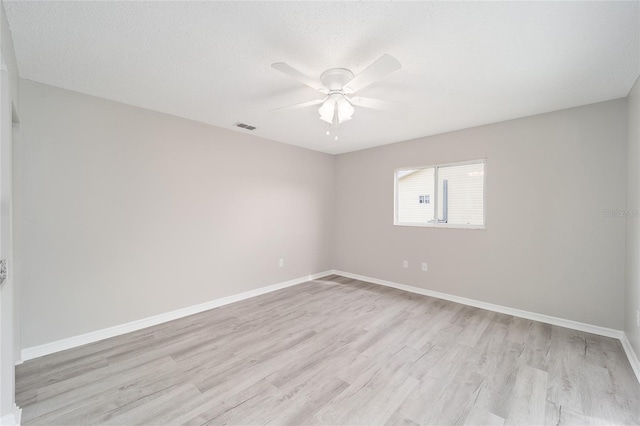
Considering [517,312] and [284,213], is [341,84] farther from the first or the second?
[517,312]

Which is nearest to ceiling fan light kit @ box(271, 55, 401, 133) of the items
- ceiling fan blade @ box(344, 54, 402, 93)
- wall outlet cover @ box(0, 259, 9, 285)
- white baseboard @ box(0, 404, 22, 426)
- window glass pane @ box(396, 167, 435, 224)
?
ceiling fan blade @ box(344, 54, 402, 93)

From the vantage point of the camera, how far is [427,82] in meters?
2.29

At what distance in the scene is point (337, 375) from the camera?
2.08m

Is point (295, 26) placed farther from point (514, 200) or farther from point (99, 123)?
point (514, 200)

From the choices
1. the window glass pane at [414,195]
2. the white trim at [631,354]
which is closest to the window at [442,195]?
the window glass pane at [414,195]

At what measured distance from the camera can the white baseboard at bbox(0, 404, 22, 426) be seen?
144 cm

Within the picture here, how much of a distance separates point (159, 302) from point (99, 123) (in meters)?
1.99

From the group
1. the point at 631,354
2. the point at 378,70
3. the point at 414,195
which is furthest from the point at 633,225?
the point at 378,70

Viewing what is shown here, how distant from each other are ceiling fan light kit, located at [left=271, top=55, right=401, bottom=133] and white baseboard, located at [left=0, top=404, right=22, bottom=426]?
251 cm

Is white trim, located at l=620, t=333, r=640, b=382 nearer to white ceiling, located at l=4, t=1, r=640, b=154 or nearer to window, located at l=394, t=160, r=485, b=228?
window, located at l=394, t=160, r=485, b=228

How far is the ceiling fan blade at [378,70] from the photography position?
157 cm

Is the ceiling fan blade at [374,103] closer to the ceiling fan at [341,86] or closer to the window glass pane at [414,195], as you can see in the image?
the ceiling fan at [341,86]

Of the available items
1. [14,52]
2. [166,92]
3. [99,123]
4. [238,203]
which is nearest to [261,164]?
[238,203]

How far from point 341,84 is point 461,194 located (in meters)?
2.59
